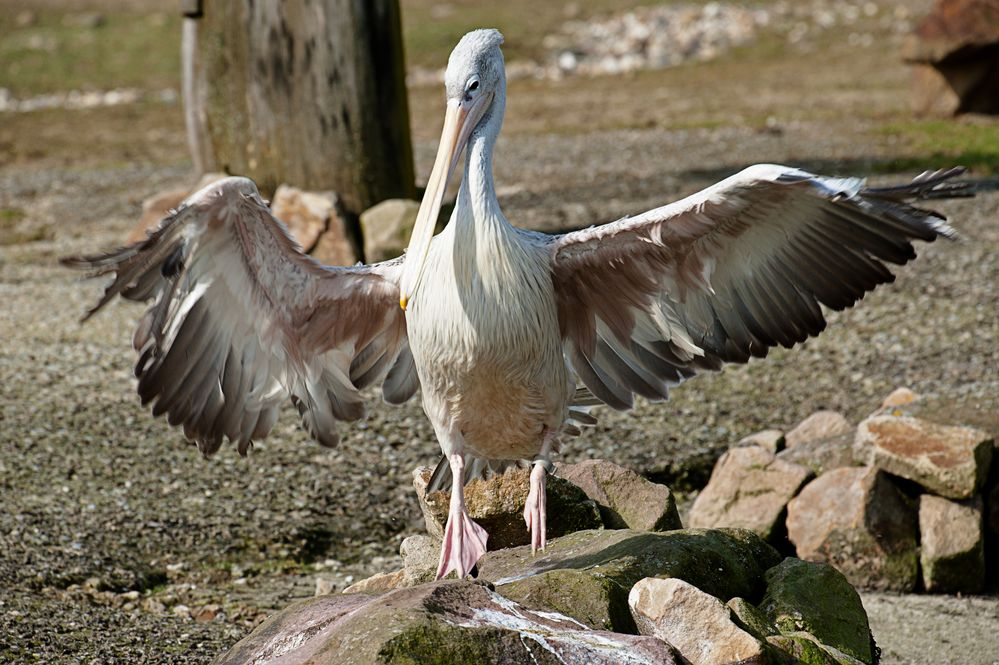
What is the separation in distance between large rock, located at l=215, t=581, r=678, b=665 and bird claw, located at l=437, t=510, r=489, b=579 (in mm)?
559

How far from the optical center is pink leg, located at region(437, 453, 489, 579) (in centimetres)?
453

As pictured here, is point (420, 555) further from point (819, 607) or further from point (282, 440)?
point (282, 440)

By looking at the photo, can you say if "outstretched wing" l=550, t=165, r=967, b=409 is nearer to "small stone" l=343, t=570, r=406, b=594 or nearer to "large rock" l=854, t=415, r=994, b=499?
"large rock" l=854, t=415, r=994, b=499

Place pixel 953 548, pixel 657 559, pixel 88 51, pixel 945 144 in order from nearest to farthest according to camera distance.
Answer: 1. pixel 657 559
2. pixel 953 548
3. pixel 945 144
4. pixel 88 51

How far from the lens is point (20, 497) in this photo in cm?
604

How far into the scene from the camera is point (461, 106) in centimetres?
464

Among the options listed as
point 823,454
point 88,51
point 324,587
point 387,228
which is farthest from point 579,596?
point 88,51

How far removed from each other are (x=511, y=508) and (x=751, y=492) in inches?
59.1

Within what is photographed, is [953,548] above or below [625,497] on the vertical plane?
below

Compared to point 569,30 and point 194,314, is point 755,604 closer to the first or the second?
point 194,314

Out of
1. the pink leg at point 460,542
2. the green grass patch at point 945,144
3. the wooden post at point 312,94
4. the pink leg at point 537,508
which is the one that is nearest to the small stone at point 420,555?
the pink leg at point 460,542

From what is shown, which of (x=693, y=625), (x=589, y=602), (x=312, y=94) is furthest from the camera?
(x=312, y=94)

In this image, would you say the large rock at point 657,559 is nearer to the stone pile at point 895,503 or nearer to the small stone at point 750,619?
the small stone at point 750,619

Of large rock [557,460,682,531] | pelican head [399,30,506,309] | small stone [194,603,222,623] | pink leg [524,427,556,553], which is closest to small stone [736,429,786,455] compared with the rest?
large rock [557,460,682,531]
